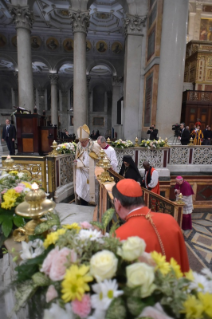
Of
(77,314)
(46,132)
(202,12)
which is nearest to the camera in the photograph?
(77,314)

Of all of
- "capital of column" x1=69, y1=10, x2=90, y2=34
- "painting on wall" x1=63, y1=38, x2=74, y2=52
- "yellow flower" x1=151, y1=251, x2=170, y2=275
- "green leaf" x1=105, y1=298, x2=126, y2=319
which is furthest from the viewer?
"painting on wall" x1=63, y1=38, x2=74, y2=52

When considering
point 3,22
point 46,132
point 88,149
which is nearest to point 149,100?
point 46,132

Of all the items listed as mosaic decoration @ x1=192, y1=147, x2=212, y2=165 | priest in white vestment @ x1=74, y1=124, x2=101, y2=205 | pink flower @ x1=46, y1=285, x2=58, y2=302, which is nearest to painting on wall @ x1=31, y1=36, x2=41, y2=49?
mosaic decoration @ x1=192, y1=147, x2=212, y2=165

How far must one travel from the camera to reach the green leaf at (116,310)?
0.69m

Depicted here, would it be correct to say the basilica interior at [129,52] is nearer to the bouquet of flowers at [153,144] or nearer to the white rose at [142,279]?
the bouquet of flowers at [153,144]

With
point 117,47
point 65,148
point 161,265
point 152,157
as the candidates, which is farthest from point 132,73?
point 161,265

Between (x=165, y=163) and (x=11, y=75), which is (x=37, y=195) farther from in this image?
(x=11, y=75)

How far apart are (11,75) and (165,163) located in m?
24.2

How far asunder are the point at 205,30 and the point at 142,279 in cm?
2215

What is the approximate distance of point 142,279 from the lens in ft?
2.33

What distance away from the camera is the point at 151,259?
893 millimetres

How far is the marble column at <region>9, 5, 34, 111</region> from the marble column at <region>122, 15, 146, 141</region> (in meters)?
5.88

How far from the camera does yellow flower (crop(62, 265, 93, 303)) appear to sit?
0.75 m

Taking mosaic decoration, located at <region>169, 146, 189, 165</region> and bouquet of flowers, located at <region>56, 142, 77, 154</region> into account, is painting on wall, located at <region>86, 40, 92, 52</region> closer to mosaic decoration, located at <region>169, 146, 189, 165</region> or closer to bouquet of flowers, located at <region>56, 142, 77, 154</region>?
mosaic decoration, located at <region>169, 146, 189, 165</region>
